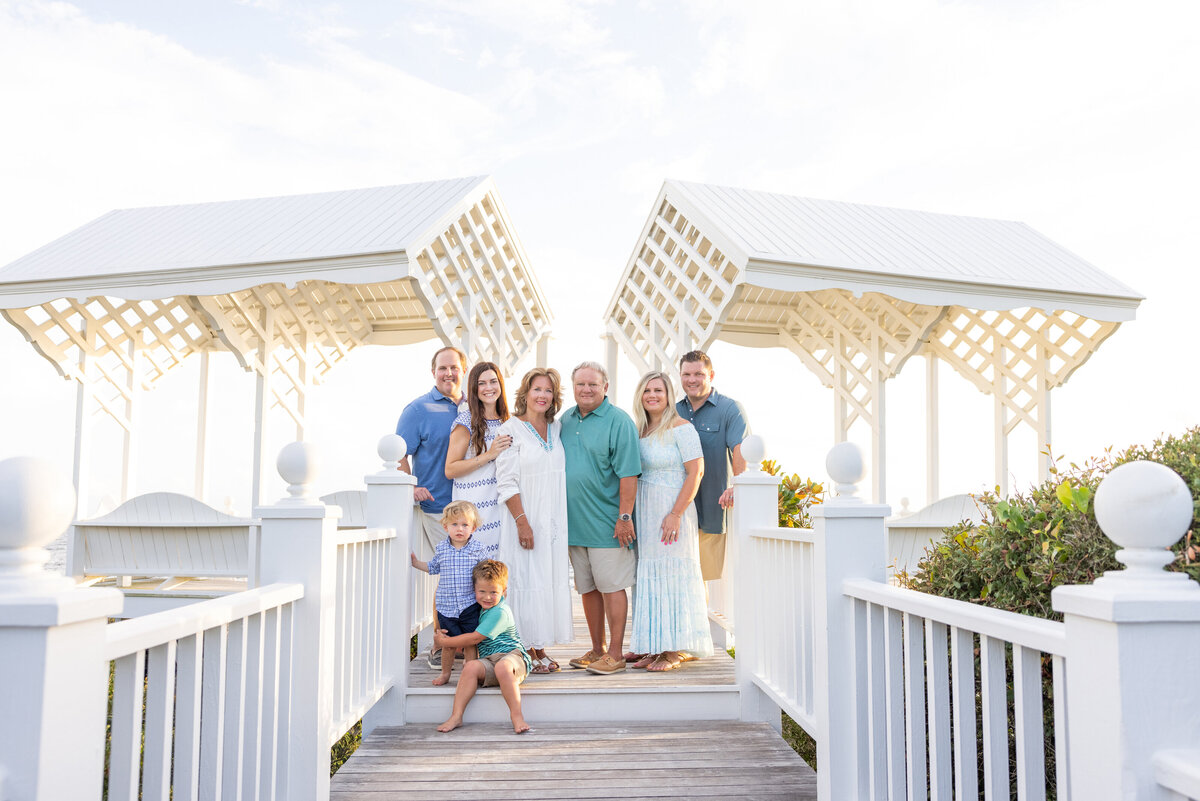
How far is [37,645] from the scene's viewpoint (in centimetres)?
110

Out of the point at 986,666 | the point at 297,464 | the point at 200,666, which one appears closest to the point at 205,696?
the point at 200,666

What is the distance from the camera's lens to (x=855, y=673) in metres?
2.24

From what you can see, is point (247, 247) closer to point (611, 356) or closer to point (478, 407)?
point (611, 356)

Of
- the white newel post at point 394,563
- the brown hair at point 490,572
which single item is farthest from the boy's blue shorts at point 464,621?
the white newel post at point 394,563

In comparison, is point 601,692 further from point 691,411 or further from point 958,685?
point 958,685

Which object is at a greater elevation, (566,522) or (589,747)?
(566,522)

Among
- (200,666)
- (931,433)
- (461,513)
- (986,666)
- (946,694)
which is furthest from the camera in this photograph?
(931,433)

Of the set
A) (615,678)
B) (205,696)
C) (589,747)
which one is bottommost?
(589,747)

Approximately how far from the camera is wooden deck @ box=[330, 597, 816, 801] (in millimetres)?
2709

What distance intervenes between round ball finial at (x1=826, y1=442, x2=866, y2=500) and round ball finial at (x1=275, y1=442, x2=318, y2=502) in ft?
4.76

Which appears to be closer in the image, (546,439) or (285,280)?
(546,439)

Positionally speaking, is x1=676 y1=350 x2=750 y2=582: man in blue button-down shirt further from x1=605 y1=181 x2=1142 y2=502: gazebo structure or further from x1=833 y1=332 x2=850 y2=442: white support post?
x1=833 y1=332 x2=850 y2=442: white support post

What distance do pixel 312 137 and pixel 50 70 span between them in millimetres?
2339

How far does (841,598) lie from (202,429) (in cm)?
910
